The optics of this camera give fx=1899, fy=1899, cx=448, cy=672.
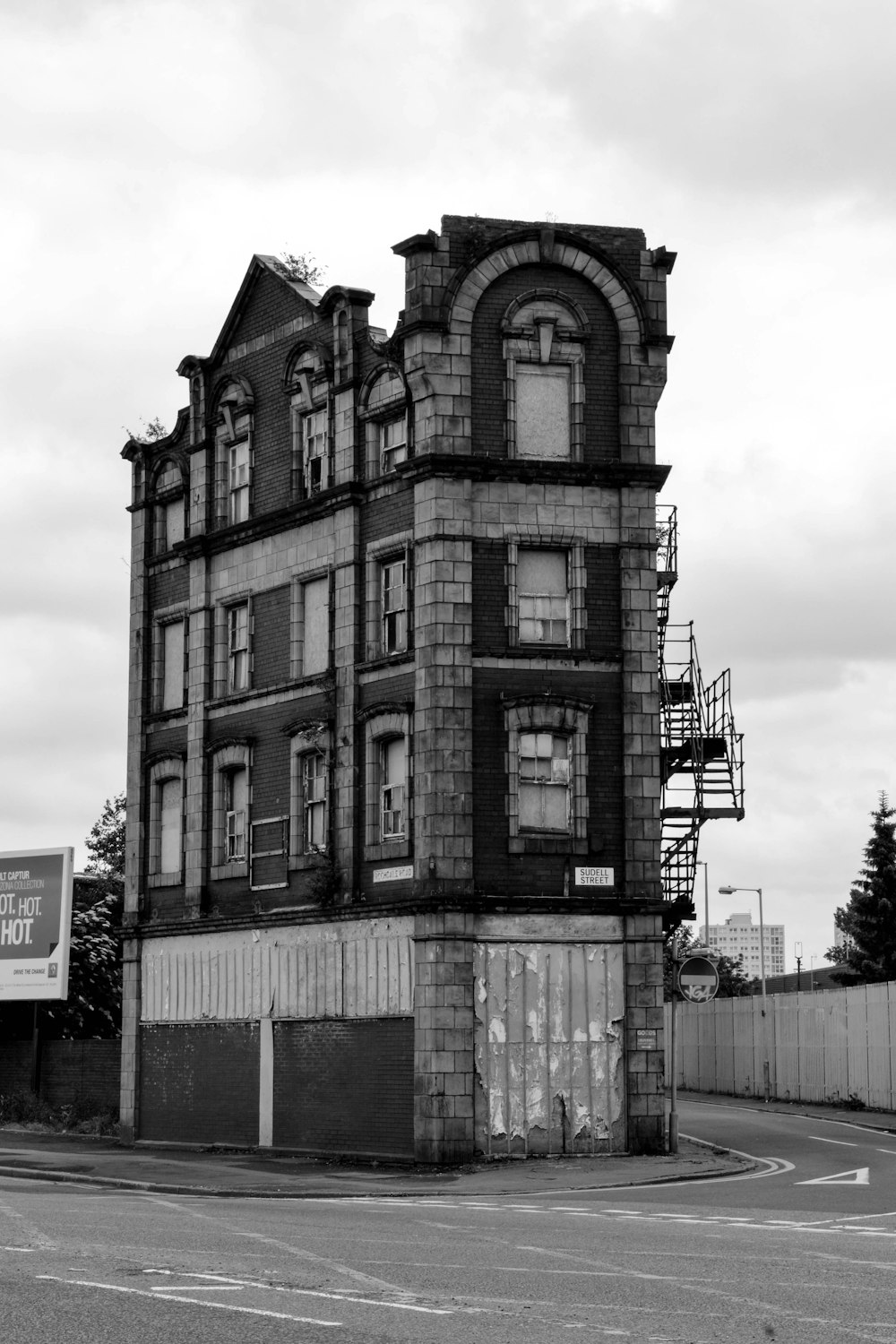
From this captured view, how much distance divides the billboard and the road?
20113 mm

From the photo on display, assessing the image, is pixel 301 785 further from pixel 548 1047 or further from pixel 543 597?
pixel 548 1047

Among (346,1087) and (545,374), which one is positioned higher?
(545,374)

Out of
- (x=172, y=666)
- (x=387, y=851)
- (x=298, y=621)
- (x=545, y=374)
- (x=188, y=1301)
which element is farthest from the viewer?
(x=172, y=666)

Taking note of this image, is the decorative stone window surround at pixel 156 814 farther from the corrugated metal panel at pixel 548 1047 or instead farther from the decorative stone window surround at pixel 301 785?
the corrugated metal panel at pixel 548 1047

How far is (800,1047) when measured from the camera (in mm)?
51344

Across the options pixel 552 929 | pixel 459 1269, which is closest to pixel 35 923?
pixel 552 929

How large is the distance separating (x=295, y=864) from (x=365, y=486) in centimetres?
730

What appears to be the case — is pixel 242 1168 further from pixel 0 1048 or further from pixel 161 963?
pixel 0 1048

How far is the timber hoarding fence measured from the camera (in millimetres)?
45438

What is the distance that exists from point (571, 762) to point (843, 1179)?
8921mm

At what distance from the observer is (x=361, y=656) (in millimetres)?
35062

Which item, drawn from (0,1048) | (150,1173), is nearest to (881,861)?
(0,1048)

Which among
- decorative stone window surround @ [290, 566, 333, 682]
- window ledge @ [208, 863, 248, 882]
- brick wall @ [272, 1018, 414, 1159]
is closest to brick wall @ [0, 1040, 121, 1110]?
window ledge @ [208, 863, 248, 882]

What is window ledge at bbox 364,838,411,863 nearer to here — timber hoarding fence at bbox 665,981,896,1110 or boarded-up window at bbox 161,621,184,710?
boarded-up window at bbox 161,621,184,710
